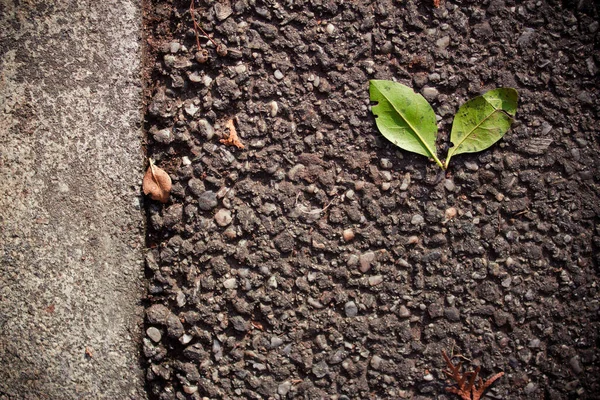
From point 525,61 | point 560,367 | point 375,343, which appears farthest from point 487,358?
point 525,61

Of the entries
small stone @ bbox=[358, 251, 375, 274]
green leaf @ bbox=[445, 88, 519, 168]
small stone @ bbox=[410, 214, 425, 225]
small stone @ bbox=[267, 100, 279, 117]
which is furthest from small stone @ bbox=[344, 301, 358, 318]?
small stone @ bbox=[267, 100, 279, 117]

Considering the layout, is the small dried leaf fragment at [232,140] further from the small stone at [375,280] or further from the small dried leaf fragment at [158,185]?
the small stone at [375,280]

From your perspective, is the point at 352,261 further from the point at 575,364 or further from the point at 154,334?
the point at 575,364

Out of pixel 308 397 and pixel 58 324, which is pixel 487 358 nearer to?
pixel 308 397

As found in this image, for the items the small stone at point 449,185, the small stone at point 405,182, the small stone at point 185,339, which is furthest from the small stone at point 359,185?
the small stone at point 185,339

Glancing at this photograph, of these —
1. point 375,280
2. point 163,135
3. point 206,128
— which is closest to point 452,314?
point 375,280

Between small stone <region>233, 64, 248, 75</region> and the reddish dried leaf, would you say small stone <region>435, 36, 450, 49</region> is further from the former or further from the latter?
the reddish dried leaf
